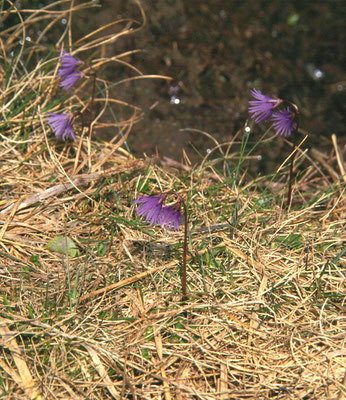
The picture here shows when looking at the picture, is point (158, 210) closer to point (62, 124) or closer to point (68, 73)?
point (62, 124)

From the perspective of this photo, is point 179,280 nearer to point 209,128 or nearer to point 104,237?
point 104,237

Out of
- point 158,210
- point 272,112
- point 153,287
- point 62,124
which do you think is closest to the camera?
point 158,210

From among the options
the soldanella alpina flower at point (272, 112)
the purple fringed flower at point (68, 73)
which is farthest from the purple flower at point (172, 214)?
the purple fringed flower at point (68, 73)

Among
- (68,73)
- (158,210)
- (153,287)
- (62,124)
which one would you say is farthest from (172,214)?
(68,73)

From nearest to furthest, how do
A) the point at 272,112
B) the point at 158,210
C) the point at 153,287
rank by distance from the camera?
the point at 158,210 < the point at 153,287 < the point at 272,112

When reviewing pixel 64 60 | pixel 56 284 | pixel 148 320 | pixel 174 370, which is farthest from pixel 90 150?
pixel 174 370

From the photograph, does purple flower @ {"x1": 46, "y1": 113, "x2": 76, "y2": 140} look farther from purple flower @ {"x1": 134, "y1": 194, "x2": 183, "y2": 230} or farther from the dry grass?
purple flower @ {"x1": 134, "y1": 194, "x2": 183, "y2": 230}

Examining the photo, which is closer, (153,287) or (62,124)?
(153,287)

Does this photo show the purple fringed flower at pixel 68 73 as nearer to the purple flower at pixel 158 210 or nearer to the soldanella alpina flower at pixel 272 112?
the soldanella alpina flower at pixel 272 112

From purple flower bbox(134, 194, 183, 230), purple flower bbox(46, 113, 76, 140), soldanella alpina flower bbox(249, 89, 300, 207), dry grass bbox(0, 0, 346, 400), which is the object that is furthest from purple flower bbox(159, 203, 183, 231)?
purple flower bbox(46, 113, 76, 140)
